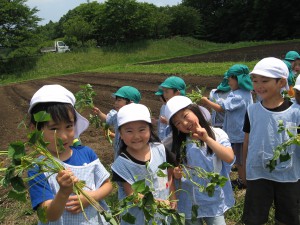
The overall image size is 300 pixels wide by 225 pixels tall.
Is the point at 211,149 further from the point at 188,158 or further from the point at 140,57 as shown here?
the point at 140,57

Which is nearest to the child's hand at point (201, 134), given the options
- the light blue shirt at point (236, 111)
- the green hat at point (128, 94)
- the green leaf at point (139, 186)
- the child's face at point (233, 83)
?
the green leaf at point (139, 186)

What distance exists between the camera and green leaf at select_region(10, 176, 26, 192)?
1587 mm

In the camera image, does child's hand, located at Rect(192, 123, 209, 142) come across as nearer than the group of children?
No

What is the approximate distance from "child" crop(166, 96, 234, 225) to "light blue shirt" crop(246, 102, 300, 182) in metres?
0.36

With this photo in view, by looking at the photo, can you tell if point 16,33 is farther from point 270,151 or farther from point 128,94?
point 270,151

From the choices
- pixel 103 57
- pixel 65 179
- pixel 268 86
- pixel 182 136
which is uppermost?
pixel 268 86

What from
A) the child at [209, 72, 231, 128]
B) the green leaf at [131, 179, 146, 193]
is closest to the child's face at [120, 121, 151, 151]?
the green leaf at [131, 179, 146, 193]

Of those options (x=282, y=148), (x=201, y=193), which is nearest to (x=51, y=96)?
(x=201, y=193)

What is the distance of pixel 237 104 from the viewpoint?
4.42m

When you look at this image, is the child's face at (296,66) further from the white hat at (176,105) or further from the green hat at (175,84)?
the white hat at (176,105)

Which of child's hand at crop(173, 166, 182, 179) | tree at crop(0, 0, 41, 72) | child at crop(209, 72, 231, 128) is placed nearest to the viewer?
child's hand at crop(173, 166, 182, 179)

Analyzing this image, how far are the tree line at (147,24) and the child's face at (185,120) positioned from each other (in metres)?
31.3

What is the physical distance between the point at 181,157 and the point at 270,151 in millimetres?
808

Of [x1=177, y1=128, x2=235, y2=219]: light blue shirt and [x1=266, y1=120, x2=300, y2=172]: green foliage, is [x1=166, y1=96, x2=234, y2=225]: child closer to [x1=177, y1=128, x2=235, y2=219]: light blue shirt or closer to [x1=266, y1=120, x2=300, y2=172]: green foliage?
[x1=177, y1=128, x2=235, y2=219]: light blue shirt
